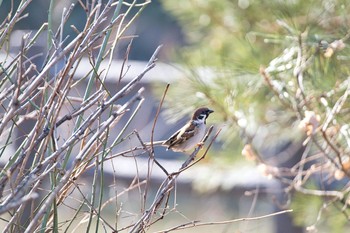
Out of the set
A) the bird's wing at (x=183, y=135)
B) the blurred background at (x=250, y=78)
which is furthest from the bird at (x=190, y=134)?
the blurred background at (x=250, y=78)

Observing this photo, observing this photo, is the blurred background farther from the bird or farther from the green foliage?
the bird

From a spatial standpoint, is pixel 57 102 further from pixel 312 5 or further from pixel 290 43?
pixel 312 5

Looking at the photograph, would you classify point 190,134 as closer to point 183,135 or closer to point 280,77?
point 183,135

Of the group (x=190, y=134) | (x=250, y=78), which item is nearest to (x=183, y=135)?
(x=190, y=134)

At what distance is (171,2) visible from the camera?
9.93 feet

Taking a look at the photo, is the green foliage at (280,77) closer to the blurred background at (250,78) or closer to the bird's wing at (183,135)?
the blurred background at (250,78)

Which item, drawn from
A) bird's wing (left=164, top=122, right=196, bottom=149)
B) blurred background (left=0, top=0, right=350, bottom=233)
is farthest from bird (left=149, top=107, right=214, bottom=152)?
blurred background (left=0, top=0, right=350, bottom=233)

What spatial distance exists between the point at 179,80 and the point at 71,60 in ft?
4.99

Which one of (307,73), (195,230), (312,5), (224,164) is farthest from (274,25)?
(195,230)

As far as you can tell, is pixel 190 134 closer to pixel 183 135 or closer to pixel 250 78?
pixel 183 135

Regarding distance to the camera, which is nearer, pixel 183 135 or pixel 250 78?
pixel 183 135

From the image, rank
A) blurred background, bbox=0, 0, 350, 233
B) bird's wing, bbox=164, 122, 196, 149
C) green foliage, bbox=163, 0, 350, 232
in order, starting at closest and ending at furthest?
green foliage, bbox=163, 0, 350, 232 < blurred background, bbox=0, 0, 350, 233 < bird's wing, bbox=164, 122, 196, 149

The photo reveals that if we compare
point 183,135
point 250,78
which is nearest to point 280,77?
point 250,78

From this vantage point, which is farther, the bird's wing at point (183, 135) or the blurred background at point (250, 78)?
the bird's wing at point (183, 135)
